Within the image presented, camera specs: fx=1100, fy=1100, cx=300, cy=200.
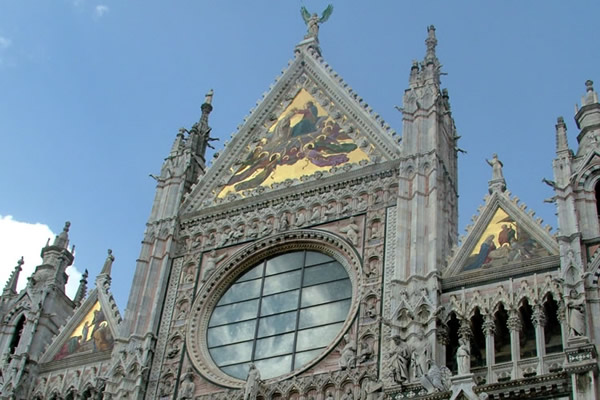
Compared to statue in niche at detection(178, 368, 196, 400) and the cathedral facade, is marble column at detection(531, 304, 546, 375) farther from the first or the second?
statue in niche at detection(178, 368, 196, 400)

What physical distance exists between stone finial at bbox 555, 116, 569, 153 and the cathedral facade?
0.16ft

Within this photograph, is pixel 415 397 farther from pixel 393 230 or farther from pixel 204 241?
pixel 204 241

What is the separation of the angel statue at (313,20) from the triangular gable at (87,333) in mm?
8346

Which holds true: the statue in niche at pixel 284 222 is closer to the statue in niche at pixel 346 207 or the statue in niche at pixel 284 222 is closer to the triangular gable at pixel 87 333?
the statue in niche at pixel 346 207

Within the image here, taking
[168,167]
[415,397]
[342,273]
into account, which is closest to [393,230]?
[342,273]

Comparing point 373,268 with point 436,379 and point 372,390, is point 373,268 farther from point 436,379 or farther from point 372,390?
point 436,379

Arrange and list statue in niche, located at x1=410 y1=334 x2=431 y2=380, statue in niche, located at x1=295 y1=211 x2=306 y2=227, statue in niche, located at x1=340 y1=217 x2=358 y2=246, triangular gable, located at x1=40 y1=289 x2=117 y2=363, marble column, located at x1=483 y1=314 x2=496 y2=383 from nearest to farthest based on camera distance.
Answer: marble column, located at x1=483 y1=314 x2=496 y2=383
statue in niche, located at x1=410 y1=334 x2=431 y2=380
statue in niche, located at x1=340 y1=217 x2=358 y2=246
statue in niche, located at x1=295 y1=211 x2=306 y2=227
triangular gable, located at x1=40 y1=289 x2=117 y2=363

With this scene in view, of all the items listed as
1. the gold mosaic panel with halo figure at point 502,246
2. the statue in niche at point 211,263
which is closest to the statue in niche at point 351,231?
the gold mosaic panel with halo figure at point 502,246

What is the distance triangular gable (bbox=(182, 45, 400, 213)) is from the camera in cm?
2309

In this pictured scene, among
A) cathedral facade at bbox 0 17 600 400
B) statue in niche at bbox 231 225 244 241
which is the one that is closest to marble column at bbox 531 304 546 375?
cathedral facade at bbox 0 17 600 400

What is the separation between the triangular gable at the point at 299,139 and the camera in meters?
23.1

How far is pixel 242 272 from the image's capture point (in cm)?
2217

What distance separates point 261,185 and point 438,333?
670cm

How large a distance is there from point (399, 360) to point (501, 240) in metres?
3.16
